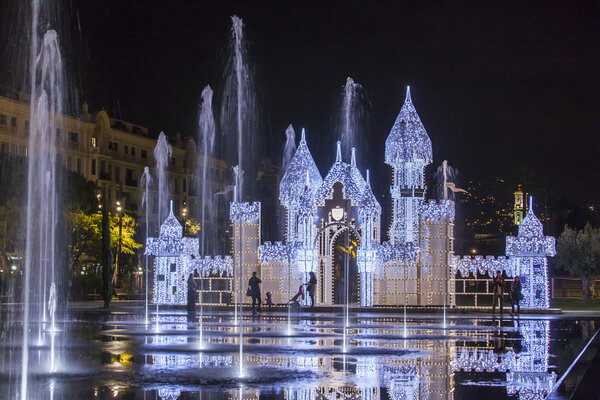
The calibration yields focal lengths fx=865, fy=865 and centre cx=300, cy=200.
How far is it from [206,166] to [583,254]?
26.4m

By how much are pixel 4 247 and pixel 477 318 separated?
32.0 metres

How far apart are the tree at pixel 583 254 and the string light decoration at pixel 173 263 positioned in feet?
85.5

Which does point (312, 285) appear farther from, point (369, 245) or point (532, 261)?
point (532, 261)

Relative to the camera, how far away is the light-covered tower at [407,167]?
38.5 metres

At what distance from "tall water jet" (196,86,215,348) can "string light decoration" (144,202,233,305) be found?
149cm

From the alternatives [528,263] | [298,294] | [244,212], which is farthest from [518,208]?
[298,294]

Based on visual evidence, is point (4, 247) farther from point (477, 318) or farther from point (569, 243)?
point (569, 243)

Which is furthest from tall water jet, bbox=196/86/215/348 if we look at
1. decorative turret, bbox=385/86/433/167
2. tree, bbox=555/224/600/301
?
tree, bbox=555/224/600/301

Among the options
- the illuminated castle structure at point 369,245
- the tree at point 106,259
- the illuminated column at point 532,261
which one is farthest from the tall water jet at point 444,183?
the tree at point 106,259

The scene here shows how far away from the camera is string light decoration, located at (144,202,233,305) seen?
4147 centimetres

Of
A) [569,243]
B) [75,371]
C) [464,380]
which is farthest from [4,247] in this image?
Answer: [464,380]

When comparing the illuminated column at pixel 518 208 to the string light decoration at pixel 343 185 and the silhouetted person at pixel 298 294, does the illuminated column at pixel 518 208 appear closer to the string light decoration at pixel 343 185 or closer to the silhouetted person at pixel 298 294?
the string light decoration at pixel 343 185

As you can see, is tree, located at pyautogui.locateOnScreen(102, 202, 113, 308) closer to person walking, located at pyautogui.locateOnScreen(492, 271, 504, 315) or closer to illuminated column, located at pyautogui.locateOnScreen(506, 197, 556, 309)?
person walking, located at pyautogui.locateOnScreen(492, 271, 504, 315)

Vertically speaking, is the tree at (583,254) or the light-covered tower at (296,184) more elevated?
the light-covered tower at (296,184)
